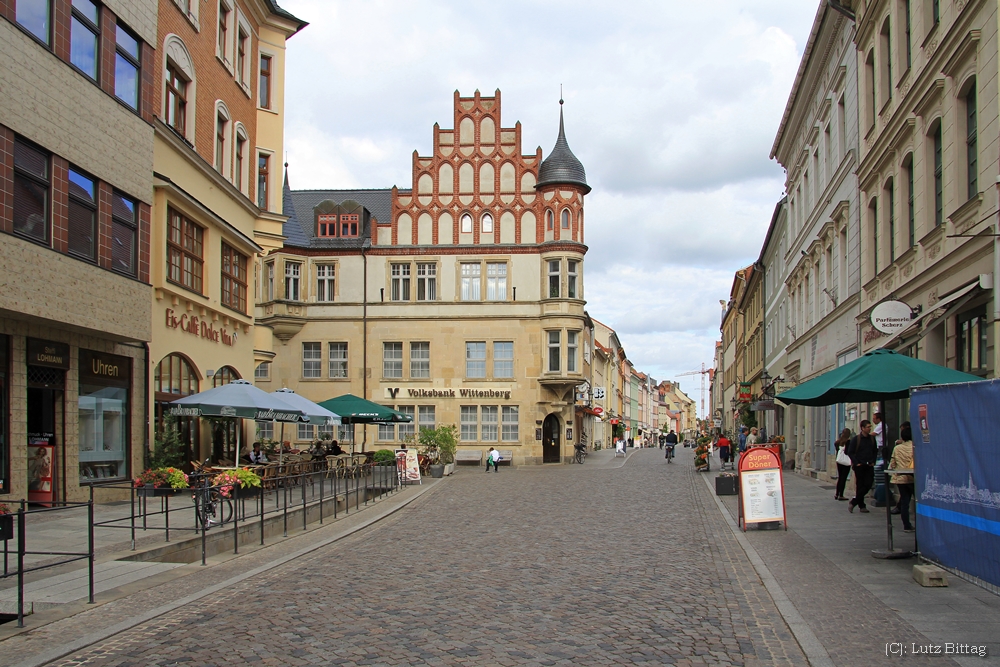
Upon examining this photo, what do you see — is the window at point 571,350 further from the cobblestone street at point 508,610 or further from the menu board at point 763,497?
the cobblestone street at point 508,610

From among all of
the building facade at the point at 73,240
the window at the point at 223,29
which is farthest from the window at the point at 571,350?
the building facade at the point at 73,240

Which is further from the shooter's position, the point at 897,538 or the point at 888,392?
the point at 897,538

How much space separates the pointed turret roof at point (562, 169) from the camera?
151 feet

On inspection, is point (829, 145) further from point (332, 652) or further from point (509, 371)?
point (332, 652)

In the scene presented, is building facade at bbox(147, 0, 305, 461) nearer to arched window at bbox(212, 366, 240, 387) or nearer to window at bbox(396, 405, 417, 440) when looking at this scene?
arched window at bbox(212, 366, 240, 387)

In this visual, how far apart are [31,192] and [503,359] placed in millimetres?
32024

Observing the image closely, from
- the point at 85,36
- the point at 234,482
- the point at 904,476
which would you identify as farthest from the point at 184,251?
the point at 904,476

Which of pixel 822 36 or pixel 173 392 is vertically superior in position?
pixel 822 36

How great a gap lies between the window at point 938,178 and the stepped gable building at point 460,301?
29.0 m

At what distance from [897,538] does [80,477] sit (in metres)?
14.2

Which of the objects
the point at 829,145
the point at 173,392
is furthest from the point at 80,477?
the point at 829,145

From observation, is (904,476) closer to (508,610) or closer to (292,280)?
(508,610)

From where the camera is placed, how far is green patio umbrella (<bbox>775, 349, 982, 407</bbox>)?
1178 centimetres

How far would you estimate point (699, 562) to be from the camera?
40.4ft
